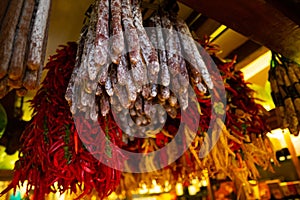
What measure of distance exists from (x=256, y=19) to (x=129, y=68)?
631mm

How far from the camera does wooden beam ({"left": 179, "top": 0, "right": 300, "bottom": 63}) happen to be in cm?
104

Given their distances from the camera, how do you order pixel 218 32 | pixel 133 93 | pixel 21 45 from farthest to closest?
1. pixel 218 32
2. pixel 133 93
3. pixel 21 45

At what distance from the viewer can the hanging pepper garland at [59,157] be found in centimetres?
120

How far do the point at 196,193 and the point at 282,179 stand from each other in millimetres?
1898

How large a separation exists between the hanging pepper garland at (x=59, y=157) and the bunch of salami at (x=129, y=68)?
0.27m

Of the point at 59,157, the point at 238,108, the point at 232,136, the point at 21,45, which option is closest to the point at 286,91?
the point at 238,108

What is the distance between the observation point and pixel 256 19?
1.09m

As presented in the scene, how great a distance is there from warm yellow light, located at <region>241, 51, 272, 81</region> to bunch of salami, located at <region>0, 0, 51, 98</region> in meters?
2.29

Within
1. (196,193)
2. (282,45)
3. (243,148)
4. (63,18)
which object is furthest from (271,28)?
(196,193)

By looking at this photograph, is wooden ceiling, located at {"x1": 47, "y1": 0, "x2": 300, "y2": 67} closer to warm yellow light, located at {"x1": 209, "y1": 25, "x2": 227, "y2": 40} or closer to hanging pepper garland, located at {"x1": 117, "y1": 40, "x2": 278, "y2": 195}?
hanging pepper garland, located at {"x1": 117, "y1": 40, "x2": 278, "y2": 195}

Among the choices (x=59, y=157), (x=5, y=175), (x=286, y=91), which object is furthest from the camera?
(x=5, y=175)

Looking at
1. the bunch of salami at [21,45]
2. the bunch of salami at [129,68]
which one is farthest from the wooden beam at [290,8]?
the bunch of salami at [21,45]

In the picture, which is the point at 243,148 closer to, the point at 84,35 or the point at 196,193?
the point at 84,35

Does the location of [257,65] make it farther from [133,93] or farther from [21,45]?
[21,45]
